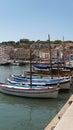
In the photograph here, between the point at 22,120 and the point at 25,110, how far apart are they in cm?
370

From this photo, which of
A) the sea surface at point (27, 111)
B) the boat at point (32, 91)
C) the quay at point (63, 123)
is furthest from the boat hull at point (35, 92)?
the quay at point (63, 123)

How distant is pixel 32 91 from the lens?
27.8 meters

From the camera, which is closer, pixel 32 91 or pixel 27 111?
pixel 27 111

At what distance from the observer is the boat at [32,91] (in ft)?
89.6

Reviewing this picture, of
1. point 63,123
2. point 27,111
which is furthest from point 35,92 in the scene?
point 63,123

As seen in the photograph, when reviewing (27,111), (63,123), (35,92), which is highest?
(63,123)

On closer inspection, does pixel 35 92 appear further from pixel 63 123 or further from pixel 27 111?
pixel 63 123

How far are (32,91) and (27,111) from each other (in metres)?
5.22

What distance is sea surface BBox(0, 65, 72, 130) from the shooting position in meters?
18.0

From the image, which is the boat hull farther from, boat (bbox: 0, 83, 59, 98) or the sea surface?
A: the sea surface

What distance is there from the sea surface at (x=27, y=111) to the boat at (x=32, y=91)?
0.48m

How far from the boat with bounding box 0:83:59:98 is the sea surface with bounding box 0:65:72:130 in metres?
0.48

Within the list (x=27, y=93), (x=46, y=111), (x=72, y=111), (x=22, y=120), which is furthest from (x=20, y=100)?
(x=72, y=111)

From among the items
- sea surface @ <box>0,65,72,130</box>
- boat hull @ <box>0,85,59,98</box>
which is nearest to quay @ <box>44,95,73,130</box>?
sea surface @ <box>0,65,72,130</box>
